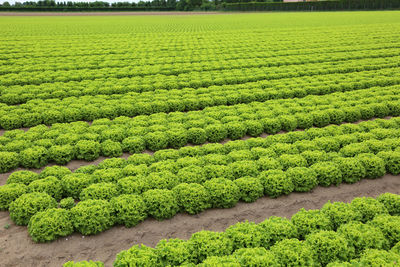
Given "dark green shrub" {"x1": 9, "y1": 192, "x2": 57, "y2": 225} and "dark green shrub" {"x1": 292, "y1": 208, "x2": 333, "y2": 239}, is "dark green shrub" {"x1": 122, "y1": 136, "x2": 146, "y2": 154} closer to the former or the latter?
"dark green shrub" {"x1": 9, "y1": 192, "x2": 57, "y2": 225}

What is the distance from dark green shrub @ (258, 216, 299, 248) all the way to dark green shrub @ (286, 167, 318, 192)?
2.31m

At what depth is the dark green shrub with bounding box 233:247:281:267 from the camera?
574 centimetres

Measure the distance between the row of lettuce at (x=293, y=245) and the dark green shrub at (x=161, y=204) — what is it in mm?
1323

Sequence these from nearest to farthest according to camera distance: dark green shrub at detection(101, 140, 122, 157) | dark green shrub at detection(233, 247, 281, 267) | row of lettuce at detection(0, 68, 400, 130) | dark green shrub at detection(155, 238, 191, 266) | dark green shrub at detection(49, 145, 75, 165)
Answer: dark green shrub at detection(233, 247, 281, 267)
dark green shrub at detection(155, 238, 191, 266)
dark green shrub at detection(49, 145, 75, 165)
dark green shrub at detection(101, 140, 122, 157)
row of lettuce at detection(0, 68, 400, 130)

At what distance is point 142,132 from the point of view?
12039mm

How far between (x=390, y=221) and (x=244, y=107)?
878 cm

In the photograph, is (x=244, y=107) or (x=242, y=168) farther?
(x=244, y=107)

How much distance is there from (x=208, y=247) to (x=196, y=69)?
17.0 m

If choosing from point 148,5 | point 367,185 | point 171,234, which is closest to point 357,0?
point 148,5

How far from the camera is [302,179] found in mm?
9016

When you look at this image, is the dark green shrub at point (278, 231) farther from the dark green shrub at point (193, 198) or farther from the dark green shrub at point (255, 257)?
the dark green shrub at point (193, 198)

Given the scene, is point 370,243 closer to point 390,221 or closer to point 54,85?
point 390,221

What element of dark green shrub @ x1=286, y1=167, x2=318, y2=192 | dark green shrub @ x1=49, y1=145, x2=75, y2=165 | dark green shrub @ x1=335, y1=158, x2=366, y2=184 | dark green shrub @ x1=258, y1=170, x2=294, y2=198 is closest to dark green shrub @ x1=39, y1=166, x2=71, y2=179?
dark green shrub @ x1=49, y1=145, x2=75, y2=165

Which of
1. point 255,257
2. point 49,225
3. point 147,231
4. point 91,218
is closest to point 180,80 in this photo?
point 147,231
